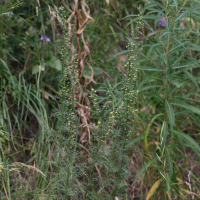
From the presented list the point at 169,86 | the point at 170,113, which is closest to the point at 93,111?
the point at 170,113

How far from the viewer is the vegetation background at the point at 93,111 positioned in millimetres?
2006

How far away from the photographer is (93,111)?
6.28ft

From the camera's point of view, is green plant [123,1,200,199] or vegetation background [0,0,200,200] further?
green plant [123,1,200,199]

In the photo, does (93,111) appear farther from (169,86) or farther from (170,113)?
(169,86)

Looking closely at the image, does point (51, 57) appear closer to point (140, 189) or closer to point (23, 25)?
point (23, 25)

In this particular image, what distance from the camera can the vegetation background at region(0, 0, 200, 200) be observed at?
79.0 inches

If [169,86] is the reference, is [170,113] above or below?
below

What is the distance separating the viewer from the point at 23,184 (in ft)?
8.05

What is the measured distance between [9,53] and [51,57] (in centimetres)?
49

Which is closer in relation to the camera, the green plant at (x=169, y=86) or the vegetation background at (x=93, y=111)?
the vegetation background at (x=93, y=111)

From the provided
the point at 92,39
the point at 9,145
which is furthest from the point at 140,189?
the point at 92,39

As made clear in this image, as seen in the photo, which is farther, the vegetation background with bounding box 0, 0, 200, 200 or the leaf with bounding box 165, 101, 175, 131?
the leaf with bounding box 165, 101, 175, 131

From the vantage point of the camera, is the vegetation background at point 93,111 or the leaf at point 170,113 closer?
the vegetation background at point 93,111

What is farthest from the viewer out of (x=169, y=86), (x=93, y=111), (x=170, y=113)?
(x=169, y=86)
